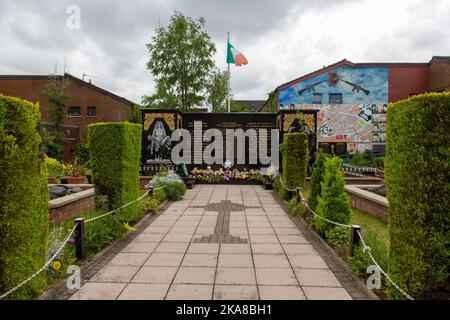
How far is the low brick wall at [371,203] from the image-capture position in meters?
7.79

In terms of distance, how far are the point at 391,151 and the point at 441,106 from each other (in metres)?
0.69

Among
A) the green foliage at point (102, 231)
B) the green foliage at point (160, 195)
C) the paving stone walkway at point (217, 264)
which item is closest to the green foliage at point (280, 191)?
the paving stone walkway at point (217, 264)

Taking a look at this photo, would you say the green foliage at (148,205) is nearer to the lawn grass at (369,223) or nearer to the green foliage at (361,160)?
the lawn grass at (369,223)

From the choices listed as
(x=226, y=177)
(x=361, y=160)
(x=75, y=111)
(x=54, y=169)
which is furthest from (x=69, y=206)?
(x=75, y=111)

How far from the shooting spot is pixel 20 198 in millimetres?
3428

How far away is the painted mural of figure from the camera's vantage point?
17203 mm

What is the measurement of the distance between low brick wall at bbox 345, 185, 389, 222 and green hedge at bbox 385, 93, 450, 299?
4.13 m

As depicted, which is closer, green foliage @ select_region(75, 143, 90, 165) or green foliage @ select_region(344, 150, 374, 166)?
green foliage @ select_region(75, 143, 90, 165)

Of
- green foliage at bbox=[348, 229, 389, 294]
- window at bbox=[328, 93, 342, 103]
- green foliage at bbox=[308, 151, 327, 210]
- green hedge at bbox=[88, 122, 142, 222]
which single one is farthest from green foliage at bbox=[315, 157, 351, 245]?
window at bbox=[328, 93, 342, 103]

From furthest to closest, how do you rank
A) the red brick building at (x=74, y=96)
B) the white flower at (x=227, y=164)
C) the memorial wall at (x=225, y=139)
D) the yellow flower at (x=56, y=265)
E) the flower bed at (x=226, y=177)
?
the red brick building at (x=74, y=96)
the memorial wall at (x=225, y=139)
the white flower at (x=227, y=164)
the flower bed at (x=226, y=177)
the yellow flower at (x=56, y=265)

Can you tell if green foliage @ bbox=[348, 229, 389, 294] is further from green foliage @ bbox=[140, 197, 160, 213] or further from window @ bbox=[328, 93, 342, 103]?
window @ bbox=[328, 93, 342, 103]

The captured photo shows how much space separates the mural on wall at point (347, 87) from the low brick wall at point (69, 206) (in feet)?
73.1

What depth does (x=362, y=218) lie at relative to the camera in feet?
26.9

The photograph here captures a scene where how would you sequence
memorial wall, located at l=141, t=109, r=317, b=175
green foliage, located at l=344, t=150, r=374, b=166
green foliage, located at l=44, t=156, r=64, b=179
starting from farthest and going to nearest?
1. green foliage, located at l=344, t=150, r=374, b=166
2. memorial wall, located at l=141, t=109, r=317, b=175
3. green foliage, located at l=44, t=156, r=64, b=179
